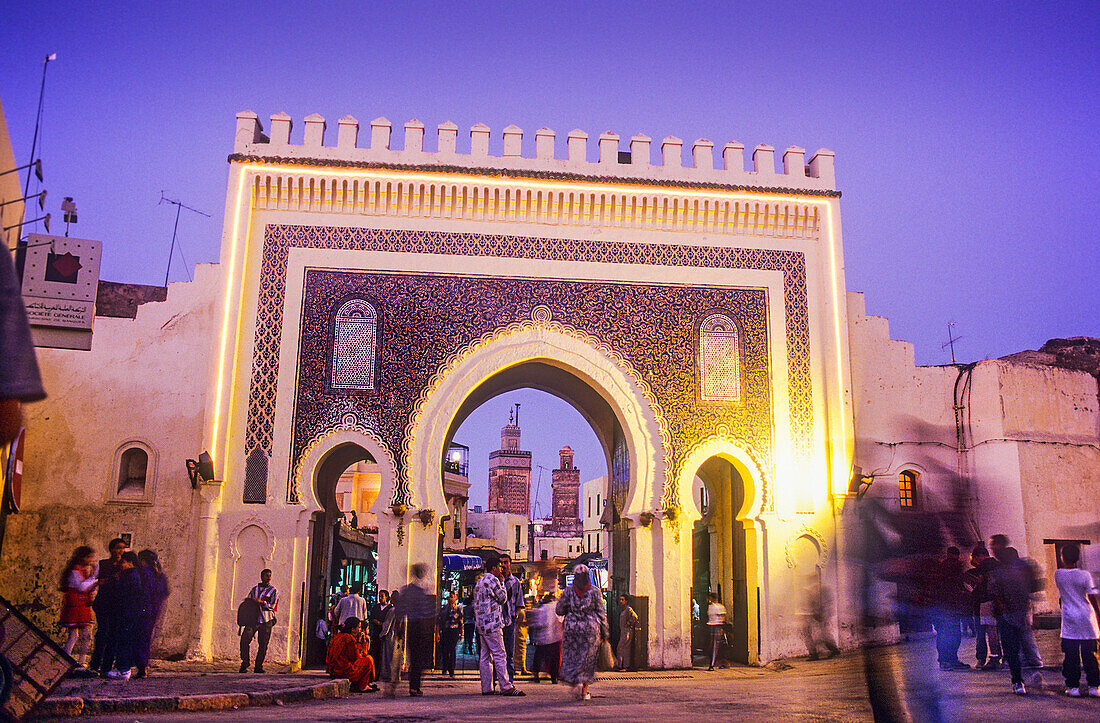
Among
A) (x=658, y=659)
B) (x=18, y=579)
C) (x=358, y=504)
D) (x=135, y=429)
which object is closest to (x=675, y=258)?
(x=658, y=659)

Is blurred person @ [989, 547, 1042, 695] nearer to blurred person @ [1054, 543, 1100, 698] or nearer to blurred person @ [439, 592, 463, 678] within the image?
blurred person @ [1054, 543, 1100, 698]

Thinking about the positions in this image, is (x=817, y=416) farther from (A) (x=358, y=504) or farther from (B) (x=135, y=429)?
(A) (x=358, y=504)

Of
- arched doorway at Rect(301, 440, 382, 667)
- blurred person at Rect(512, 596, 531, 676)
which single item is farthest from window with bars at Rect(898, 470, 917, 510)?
arched doorway at Rect(301, 440, 382, 667)

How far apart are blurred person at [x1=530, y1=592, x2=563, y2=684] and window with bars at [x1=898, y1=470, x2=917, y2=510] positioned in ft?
19.7

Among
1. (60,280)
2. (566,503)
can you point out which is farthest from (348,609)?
(566,503)

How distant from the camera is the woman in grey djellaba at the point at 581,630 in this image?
805cm

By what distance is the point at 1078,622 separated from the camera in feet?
24.6

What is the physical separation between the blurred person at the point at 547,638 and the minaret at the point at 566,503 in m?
31.9

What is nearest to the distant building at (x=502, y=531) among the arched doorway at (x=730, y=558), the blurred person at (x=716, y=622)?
the arched doorway at (x=730, y=558)

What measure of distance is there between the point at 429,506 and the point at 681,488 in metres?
3.53

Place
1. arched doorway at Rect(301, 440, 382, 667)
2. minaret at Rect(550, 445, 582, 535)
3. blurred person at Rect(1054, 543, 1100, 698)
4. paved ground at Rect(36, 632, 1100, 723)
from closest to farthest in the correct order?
paved ground at Rect(36, 632, 1100, 723), blurred person at Rect(1054, 543, 1100, 698), arched doorway at Rect(301, 440, 382, 667), minaret at Rect(550, 445, 582, 535)

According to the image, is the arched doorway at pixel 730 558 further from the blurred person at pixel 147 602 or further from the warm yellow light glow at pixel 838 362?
the blurred person at pixel 147 602

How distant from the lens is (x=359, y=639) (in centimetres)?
909

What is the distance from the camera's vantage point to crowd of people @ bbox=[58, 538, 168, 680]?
8281 mm
